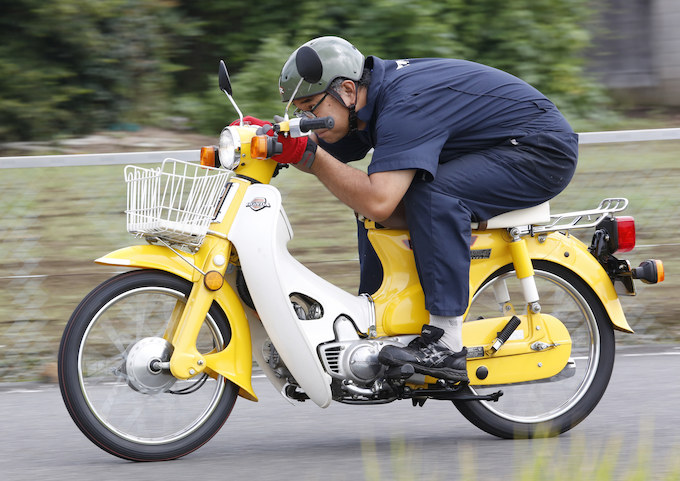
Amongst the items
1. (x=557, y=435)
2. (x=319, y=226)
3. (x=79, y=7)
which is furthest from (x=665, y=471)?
(x=79, y=7)

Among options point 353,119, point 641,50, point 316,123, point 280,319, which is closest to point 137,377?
point 280,319

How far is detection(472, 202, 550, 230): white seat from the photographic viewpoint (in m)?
4.44

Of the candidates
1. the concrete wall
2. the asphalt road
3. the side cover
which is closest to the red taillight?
the asphalt road

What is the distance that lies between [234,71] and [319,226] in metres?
4.12

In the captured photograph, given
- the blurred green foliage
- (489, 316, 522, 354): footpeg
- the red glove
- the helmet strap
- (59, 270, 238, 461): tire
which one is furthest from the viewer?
the blurred green foliage

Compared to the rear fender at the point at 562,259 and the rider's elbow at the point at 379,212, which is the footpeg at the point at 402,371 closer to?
the rear fender at the point at 562,259

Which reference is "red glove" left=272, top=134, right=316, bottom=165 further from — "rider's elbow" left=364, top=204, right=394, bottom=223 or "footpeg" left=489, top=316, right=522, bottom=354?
"footpeg" left=489, top=316, right=522, bottom=354

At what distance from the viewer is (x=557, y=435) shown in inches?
183

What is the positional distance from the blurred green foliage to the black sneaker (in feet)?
16.8

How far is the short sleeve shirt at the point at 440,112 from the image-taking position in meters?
4.18

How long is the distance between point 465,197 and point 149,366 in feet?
4.52

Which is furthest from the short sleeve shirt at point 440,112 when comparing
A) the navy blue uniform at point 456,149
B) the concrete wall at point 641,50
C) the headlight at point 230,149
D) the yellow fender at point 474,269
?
the concrete wall at point 641,50

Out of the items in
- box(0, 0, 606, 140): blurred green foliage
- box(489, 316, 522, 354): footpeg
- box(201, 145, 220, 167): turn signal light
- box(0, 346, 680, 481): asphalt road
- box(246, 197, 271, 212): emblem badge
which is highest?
box(201, 145, 220, 167): turn signal light

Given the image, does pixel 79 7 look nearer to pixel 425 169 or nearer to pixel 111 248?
pixel 111 248
